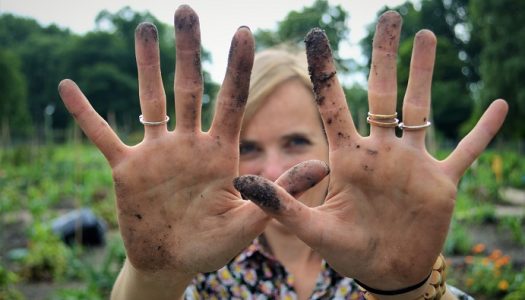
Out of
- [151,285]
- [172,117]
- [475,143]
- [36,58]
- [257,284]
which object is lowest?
[172,117]

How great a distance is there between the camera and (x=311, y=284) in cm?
180

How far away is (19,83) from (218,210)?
46.9 metres

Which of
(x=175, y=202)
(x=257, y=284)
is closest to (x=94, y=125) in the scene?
(x=175, y=202)

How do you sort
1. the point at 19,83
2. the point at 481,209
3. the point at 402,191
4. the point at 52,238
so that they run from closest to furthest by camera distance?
the point at 402,191 < the point at 52,238 < the point at 481,209 < the point at 19,83

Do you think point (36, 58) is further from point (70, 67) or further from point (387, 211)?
point (387, 211)

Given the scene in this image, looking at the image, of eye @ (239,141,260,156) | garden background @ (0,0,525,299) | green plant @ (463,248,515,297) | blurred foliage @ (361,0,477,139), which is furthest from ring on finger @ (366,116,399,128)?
blurred foliage @ (361,0,477,139)

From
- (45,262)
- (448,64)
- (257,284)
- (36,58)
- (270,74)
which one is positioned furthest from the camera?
(36,58)

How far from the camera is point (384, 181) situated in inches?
48.0

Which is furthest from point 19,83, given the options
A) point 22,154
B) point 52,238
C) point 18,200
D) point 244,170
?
point 244,170

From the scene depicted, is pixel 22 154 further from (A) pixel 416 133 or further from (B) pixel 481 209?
(A) pixel 416 133

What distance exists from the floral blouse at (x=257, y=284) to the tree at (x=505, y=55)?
19.3m

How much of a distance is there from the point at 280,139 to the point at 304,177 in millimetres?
672

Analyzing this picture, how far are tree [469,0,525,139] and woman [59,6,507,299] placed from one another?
19.6 meters

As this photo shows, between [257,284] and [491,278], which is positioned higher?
[257,284]
